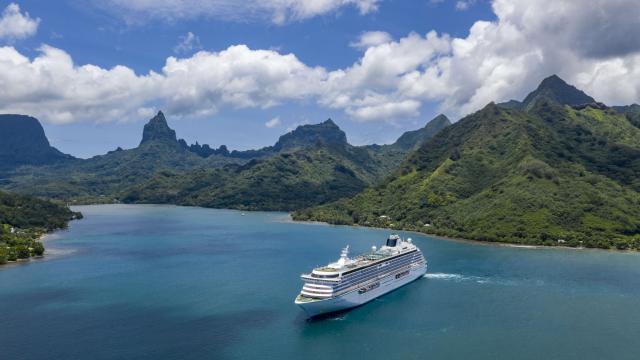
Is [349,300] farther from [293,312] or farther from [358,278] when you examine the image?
[293,312]

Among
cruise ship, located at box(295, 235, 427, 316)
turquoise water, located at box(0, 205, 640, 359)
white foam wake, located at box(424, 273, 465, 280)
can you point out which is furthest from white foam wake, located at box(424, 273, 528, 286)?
cruise ship, located at box(295, 235, 427, 316)

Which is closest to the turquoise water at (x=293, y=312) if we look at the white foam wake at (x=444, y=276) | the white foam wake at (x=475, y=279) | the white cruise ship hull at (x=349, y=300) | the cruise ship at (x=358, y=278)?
the white foam wake at (x=444, y=276)

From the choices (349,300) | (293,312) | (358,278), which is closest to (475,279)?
(358,278)

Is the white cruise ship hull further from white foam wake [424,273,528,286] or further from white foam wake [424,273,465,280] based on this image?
white foam wake [424,273,528,286]

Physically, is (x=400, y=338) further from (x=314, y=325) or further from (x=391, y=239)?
(x=391, y=239)

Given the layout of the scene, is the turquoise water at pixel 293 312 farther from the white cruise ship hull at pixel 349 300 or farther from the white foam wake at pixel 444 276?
the white cruise ship hull at pixel 349 300

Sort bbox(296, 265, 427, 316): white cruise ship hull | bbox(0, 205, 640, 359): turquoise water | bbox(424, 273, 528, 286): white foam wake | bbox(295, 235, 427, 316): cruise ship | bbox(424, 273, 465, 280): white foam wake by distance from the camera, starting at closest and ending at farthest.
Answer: bbox(0, 205, 640, 359): turquoise water → bbox(296, 265, 427, 316): white cruise ship hull → bbox(295, 235, 427, 316): cruise ship → bbox(424, 273, 528, 286): white foam wake → bbox(424, 273, 465, 280): white foam wake
